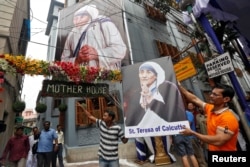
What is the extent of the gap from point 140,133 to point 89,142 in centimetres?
879

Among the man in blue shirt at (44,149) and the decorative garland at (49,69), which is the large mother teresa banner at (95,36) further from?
the man in blue shirt at (44,149)

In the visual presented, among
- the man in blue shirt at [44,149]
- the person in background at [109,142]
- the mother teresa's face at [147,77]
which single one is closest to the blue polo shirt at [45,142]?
the man in blue shirt at [44,149]

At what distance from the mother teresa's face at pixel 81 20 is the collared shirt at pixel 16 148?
1050 cm

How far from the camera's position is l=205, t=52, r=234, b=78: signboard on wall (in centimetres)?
475

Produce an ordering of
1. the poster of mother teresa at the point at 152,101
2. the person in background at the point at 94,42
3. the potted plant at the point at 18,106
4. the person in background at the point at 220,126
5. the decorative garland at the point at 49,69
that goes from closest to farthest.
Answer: the person in background at the point at 220,126 < the poster of mother teresa at the point at 152,101 < the decorative garland at the point at 49,69 < the potted plant at the point at 18,106 < the person in background at the point at 94,42

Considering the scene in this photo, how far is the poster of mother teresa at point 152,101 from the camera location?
3059 millimetres

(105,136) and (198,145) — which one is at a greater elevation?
(105,136)

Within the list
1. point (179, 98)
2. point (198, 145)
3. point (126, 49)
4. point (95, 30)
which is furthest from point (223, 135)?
point (95, 30)

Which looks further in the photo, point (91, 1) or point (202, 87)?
point (202, 87)

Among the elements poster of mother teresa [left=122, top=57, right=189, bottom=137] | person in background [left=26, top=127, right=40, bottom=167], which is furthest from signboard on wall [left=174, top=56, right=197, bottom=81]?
person in background [left=26, top=127, right=40, bottom=167]

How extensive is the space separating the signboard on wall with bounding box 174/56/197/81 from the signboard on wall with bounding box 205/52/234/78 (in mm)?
1005

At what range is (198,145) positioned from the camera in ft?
21.6

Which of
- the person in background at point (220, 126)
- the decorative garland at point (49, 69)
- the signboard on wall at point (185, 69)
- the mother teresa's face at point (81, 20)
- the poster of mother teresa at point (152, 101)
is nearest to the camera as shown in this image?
the person in background at point (220, 126)

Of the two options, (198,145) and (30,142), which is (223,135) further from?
(30,142)
